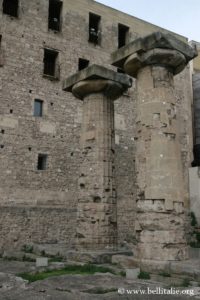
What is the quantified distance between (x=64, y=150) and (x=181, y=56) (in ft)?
24.4

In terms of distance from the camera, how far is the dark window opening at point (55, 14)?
1559 centimetres

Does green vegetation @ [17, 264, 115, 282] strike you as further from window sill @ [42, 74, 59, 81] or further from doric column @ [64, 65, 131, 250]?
window sill @ [42, 74, 59, 81]

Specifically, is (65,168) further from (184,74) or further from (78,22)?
(184,74)

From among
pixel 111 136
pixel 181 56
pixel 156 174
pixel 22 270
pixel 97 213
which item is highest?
pixel 181 56

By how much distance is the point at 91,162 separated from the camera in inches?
389

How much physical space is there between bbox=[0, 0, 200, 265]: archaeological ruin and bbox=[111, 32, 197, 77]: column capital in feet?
0.08

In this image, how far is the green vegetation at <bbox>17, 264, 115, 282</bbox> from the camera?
6816 millimetres

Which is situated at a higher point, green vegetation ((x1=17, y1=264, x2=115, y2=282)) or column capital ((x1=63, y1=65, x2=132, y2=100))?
column capital ((x1=63, y1=65, x2=132, y2=100))

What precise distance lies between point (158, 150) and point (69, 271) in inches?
123

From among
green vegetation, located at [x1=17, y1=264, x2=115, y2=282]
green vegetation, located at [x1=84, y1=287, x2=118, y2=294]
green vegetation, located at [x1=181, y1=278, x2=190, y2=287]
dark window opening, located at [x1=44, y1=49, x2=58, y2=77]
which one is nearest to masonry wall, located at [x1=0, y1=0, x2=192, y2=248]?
dark window opening, located at [x1=44, y1=49, x2=58, y2=77]

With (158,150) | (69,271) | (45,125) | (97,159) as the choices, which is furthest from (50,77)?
(69,271)

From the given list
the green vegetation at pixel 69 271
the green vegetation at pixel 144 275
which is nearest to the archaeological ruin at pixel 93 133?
the green vegetation at pixel 144 275

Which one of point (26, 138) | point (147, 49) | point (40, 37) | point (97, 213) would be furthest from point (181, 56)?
point (40, 37)

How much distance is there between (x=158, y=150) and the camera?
24.9ft
